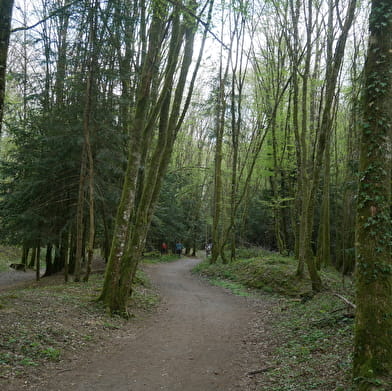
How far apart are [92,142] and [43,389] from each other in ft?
32.0

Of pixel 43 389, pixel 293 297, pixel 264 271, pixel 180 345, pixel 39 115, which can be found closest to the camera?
pixel 43 389

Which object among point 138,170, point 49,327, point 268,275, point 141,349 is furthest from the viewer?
point 268,275

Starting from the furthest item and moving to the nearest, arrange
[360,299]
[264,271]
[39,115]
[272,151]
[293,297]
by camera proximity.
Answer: [272,151]
[264,271]
[39,115]
[293,297]
[360,299]

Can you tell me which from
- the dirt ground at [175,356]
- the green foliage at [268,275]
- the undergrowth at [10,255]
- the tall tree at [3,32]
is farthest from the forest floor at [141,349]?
the undergrowth at [10,255]

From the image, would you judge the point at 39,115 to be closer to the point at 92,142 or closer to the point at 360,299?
the point at 92,142

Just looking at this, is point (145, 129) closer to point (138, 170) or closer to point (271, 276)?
point (138, 170)

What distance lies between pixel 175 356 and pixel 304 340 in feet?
8.30

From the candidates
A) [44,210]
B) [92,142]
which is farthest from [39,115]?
[44,210]

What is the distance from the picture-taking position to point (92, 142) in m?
13.0

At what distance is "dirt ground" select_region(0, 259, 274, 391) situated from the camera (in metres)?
5.02

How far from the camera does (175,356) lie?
6.39 metres

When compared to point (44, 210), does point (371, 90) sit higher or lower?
higher

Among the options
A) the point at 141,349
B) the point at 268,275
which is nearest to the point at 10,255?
the point at 268,275

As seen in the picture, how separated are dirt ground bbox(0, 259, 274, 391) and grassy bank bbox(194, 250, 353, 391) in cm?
24
